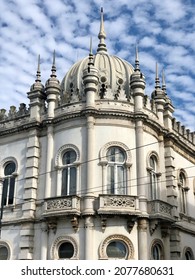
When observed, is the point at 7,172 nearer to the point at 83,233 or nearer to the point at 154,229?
the point at 83,233

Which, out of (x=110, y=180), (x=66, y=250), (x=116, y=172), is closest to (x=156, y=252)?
(x=110, y=180)

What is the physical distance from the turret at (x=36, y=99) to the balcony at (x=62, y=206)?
20.7ft

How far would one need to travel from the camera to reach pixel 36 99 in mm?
29266

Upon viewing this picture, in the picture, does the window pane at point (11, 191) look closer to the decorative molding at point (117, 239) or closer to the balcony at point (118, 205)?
the balcony at point (118, 205)

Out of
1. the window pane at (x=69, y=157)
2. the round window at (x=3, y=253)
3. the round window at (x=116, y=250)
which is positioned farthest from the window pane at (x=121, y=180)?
the round window at (x=3, y=253)

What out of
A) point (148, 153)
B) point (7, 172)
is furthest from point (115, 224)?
point (7, 172)

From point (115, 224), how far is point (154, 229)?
2587 mm

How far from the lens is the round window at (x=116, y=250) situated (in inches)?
963

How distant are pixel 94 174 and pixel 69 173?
6.03 ft

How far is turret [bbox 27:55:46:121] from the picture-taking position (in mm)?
29078

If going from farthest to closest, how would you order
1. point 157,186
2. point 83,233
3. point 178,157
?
point 178,157, point 157,186, point 83,233

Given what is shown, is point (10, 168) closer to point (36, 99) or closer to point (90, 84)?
point (36, 99)

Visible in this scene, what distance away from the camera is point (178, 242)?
27.9 meters

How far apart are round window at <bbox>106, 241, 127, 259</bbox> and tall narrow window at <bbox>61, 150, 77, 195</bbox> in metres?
3.94
